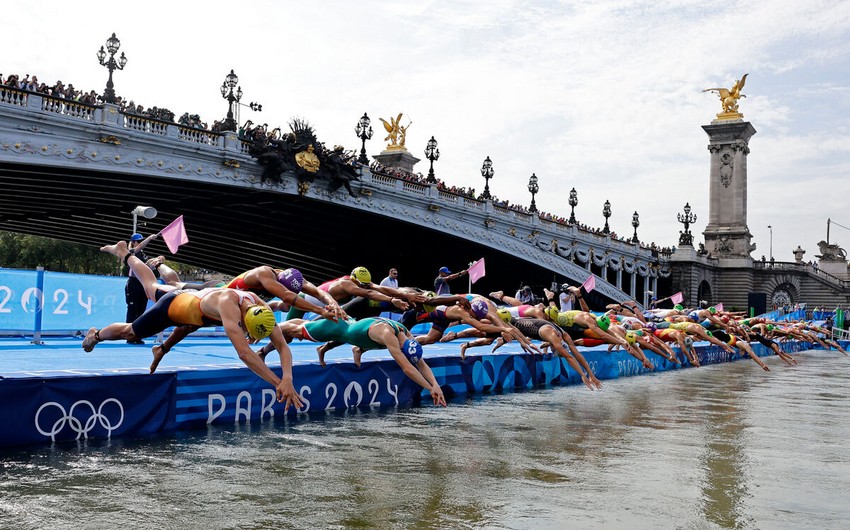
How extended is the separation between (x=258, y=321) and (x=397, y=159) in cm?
7523

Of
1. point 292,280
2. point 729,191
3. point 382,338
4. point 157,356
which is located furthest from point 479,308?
point 729,191

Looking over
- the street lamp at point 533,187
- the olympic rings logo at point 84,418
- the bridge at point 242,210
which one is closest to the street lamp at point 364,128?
the bridge at point 242,210

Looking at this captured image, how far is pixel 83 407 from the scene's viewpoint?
35.3ft

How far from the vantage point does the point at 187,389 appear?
39.7 ft

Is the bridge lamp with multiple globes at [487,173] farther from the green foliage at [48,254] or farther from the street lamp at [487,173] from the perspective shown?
the green foliage at [48,254]

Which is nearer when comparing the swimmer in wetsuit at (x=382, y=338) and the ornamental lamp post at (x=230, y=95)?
the swimmer in wetsuit at (x=382, y=338)

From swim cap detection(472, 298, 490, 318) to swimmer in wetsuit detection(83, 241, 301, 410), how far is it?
244 inches

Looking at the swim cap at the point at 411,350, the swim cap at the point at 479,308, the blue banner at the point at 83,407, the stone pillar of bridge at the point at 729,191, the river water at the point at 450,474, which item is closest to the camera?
the river water at the point at 450,474

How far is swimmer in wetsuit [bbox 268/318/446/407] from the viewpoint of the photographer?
1296 cm

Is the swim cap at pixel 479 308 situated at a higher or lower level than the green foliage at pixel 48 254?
lower

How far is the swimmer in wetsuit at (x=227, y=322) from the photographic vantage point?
33.2ft

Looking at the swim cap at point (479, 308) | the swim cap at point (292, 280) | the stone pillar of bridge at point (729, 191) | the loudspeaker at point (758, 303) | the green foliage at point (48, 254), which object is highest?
the stone pillar of bridge at point (729, 191)

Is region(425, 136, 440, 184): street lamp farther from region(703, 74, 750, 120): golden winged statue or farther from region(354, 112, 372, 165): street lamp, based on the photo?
region(703, 74, 750, 120): golden winged statue

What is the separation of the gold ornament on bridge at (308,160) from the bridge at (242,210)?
37.7 inches
